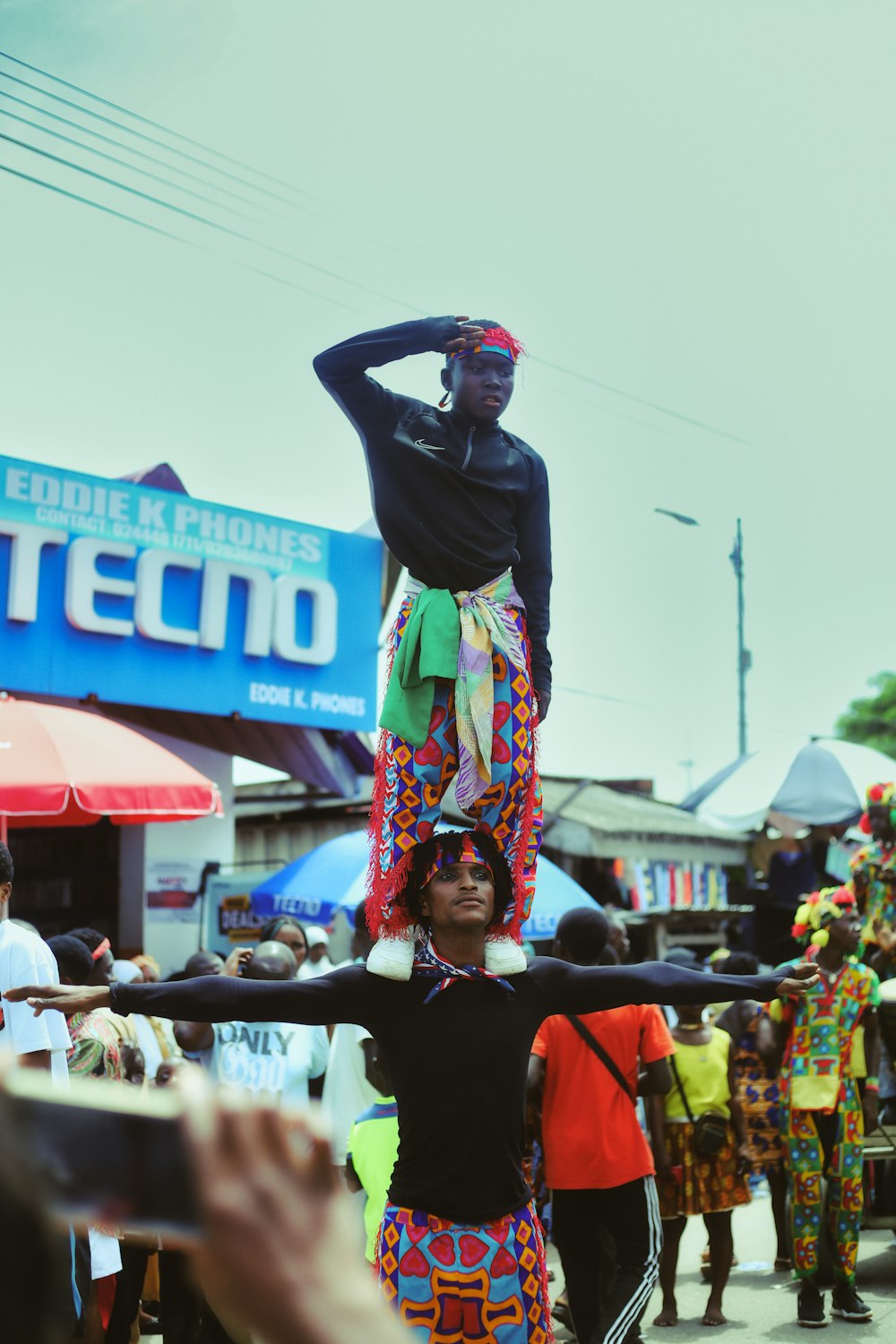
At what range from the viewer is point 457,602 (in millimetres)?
4504

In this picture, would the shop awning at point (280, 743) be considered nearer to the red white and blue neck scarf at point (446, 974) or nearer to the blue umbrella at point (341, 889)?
the blue umbrella at point (341, 889)

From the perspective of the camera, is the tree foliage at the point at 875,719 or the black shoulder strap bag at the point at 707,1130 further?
the tree foliage at the point at 875,719

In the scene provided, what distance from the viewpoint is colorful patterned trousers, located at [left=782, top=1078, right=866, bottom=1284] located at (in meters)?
7.84

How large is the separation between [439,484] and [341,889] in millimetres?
6926

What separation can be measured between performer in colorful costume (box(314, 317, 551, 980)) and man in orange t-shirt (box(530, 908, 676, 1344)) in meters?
1.92

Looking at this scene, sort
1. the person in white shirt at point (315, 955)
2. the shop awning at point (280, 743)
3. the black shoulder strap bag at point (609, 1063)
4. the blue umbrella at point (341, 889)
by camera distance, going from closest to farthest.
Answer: the black shoulder strap bag at point (609, 1063), the person in white shirt at point (315, 955), the blue umbrella at point (341, 889), the shop awning at point (280, 743)

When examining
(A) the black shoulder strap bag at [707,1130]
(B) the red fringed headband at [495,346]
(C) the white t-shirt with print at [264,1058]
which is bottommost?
(A) the black shoulder strap bag at [707,1130]

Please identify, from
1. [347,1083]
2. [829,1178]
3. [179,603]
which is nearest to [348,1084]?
[347,1083]

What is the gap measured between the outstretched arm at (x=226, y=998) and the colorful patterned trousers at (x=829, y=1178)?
4.83m

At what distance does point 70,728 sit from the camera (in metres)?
8.27

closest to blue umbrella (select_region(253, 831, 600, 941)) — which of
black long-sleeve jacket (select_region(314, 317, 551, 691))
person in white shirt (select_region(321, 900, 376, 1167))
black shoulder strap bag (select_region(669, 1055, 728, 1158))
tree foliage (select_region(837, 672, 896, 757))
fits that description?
black shoulder strap bag (select_region(669, 1055, 728, 1158))

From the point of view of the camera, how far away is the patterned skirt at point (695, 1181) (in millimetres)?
7797

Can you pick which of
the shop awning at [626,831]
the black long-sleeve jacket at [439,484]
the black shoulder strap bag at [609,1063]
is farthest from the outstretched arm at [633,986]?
the shop awning at [626,831]

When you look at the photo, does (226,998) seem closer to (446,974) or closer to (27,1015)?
(446,974)
